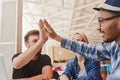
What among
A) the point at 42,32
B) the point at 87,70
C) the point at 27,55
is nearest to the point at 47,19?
the point at 87,70

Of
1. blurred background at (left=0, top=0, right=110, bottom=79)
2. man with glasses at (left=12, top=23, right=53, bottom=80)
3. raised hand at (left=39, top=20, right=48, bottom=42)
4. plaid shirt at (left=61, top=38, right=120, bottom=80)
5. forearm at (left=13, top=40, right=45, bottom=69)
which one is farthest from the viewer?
blurred background at (left=0, top=0, right=110, bottom=79)

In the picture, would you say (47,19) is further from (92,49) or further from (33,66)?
(92,49)

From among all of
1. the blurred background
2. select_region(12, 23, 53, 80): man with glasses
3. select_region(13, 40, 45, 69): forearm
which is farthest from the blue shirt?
the blurred background

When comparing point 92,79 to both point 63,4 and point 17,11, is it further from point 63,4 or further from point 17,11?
point 63,4

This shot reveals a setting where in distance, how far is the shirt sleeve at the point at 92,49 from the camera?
2.04 m

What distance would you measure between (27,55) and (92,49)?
585 millimetres

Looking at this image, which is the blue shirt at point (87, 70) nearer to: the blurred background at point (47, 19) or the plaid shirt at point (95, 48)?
the plaid shirt at point (95, 48)

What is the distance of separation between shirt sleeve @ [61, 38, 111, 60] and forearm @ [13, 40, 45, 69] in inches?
8.7

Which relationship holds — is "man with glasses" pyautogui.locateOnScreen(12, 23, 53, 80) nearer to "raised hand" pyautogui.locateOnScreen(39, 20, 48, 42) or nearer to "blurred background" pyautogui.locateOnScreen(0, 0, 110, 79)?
"raised hand" pyautogui.locateOnScreen(39, 20, 48, 42)

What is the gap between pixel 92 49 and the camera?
7.00 feet

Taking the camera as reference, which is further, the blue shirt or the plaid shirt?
the blue shirt

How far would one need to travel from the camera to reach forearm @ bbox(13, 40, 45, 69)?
7.32 ft

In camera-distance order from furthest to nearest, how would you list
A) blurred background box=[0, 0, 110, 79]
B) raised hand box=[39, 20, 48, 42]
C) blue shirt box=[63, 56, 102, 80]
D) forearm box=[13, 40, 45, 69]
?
blurred background box=[0, 0, 110, 79]
blue shirt box=[63, 56, 102, 80]
forearm box=[13, 40, 45, 69]
raised hand box=[39, 20, 48, 42]

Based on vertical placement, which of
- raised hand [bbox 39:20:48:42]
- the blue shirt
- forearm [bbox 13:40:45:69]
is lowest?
the blue shirt
